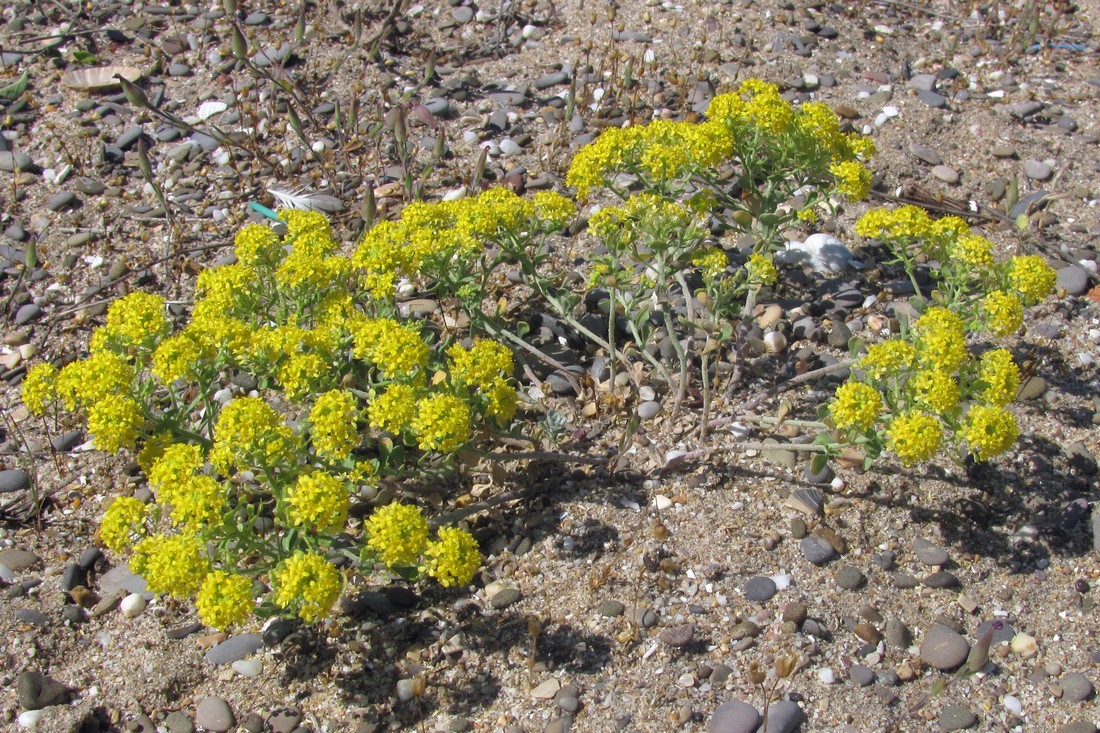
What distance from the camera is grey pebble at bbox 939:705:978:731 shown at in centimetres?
329

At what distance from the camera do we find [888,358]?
3.43 m

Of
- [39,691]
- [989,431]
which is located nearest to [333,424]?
[39,691]

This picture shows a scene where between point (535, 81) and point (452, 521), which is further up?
point (535, 81)

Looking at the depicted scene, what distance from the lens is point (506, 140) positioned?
5922 mm

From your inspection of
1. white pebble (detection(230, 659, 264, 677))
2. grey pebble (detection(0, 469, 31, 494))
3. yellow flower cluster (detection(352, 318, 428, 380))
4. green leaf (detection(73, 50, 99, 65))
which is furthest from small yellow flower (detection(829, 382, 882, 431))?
green leaf (detection(73, 50, 99, 65))

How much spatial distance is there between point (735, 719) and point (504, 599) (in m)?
0.96

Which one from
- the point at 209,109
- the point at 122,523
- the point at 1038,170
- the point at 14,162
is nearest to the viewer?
the point at 122,523

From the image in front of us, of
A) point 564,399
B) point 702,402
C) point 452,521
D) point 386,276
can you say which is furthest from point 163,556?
point 702,402

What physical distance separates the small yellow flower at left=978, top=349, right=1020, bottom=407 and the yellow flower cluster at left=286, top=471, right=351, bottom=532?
223 cm

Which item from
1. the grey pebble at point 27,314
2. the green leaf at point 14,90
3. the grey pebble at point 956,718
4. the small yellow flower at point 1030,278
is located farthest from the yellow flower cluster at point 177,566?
the green leaf at point 14,90

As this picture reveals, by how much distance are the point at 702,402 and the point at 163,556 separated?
234 cm

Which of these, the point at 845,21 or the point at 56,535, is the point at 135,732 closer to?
the point at 56,535

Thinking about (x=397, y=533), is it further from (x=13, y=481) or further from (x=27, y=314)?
(x=27, y=314)

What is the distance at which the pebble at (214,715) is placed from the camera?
3457mm
